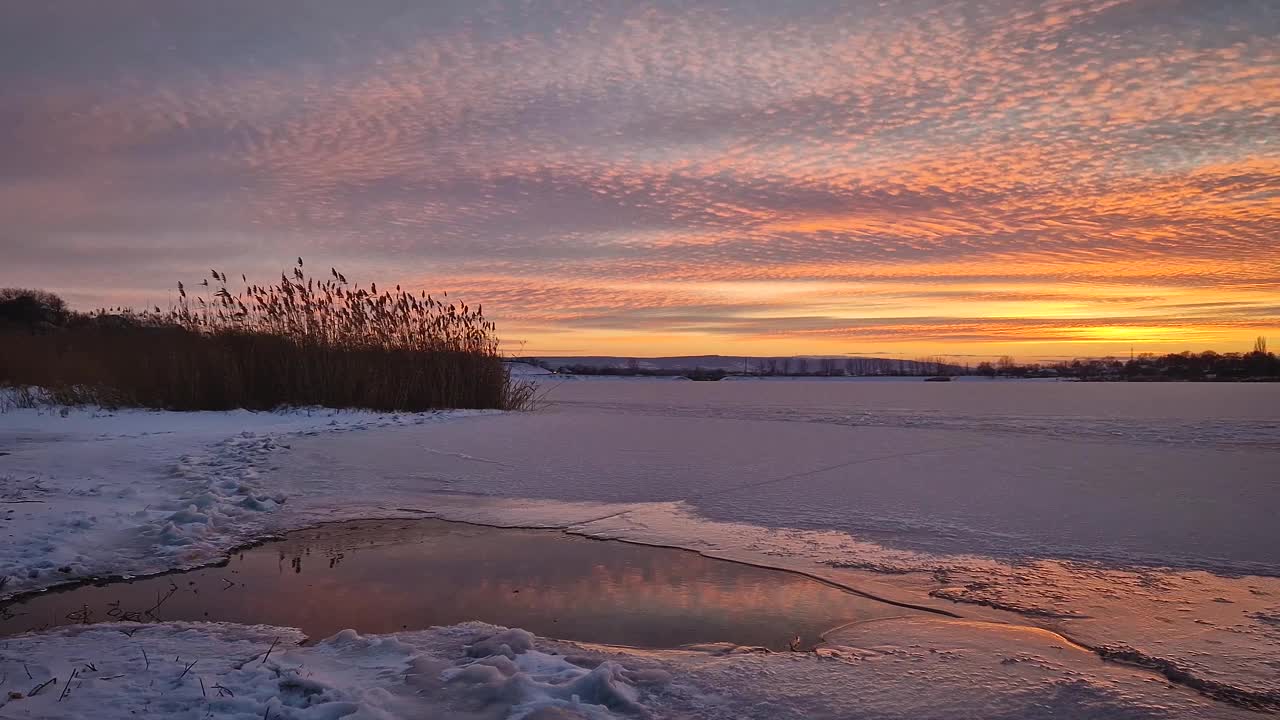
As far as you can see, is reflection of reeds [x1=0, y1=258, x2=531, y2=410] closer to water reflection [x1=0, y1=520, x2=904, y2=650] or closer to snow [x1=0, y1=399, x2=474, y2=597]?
snow [x1=0, y1=399, x2=474, y2=597]

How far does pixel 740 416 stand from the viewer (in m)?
11.9

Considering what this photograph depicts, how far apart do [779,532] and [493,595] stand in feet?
5.64

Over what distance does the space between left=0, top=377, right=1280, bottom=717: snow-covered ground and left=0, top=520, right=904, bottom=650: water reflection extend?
20cm

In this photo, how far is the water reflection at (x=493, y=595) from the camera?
2.55 m

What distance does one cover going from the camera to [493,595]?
2861 mm

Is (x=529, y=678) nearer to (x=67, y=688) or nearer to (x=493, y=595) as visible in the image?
(x=493, y=595)

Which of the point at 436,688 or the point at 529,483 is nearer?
the point at 436,688

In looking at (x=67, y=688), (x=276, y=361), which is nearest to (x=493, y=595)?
(x=67, y=688)

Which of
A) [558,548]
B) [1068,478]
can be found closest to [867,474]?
[1068,478]

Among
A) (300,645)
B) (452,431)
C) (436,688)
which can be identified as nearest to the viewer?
(436,688)

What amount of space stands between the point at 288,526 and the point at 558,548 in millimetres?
1631

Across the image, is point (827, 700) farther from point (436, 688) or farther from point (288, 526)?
point (288, 526)

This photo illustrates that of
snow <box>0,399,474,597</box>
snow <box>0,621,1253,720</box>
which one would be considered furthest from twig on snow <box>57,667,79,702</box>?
snow <box>0,399,474,597</box>

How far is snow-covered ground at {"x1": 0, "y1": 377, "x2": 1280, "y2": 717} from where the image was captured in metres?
2.00
